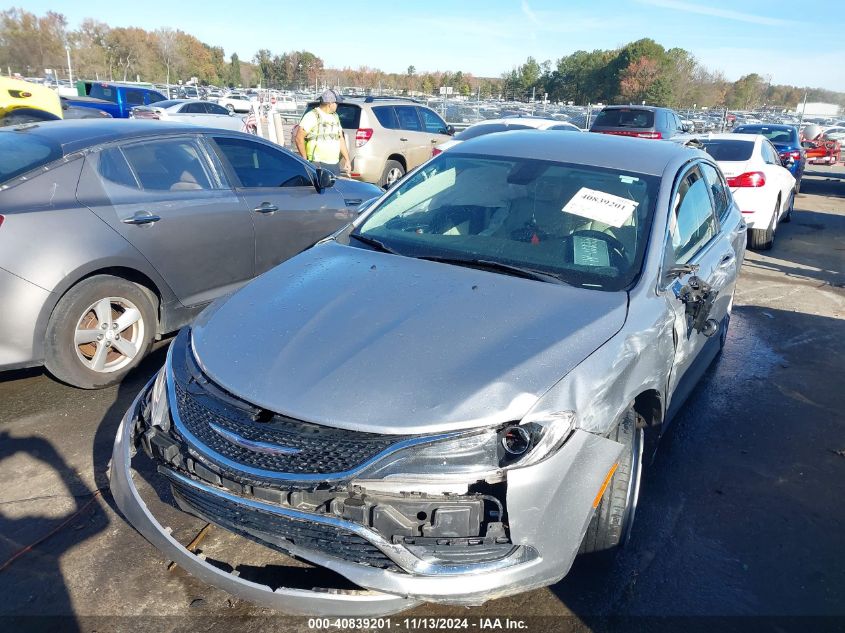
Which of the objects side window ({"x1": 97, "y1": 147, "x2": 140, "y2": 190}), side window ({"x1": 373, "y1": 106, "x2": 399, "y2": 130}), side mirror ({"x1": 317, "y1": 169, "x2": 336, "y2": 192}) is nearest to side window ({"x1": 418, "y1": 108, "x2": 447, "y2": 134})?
side window ({"x1": 373, "y1": 106, "x2": 399, "y2": 130})

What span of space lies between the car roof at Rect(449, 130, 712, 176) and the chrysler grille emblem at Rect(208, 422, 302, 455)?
2.34m

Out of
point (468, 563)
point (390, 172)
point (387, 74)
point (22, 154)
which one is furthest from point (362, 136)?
point (387, 74)

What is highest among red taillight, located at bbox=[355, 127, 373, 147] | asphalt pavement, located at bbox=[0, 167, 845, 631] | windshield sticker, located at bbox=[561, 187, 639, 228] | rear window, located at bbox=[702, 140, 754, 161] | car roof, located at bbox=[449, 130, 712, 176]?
car roof, located at bbox=[449, 130, 712, 176]

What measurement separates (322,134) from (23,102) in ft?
15.9

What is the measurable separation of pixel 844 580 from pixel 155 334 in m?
4.10

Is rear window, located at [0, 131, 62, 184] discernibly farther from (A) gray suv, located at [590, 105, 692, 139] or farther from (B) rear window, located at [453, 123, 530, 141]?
(A) gray suv, located at [590, 105, 692, 139]

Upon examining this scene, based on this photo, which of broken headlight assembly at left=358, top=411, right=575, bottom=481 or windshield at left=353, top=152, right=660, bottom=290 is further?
windshield at left=353, top=152, right=660, bottom=290

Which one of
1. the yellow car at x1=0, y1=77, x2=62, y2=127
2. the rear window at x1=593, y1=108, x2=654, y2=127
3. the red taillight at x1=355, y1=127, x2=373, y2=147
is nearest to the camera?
the yellow car at x1=0, y1=77, x2=62, y2=127

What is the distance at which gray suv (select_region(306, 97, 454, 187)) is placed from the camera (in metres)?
12.0

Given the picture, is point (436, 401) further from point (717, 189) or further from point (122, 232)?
point (717, 189)

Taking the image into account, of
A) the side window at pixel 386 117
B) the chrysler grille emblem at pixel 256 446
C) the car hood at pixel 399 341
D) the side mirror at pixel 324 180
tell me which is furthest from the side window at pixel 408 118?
the chrysler grille emblem at pixel 256 446

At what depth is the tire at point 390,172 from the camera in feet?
40.7

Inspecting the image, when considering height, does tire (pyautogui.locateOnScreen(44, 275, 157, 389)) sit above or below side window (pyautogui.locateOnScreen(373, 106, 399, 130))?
below

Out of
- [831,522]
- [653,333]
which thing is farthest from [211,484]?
[831,522]
